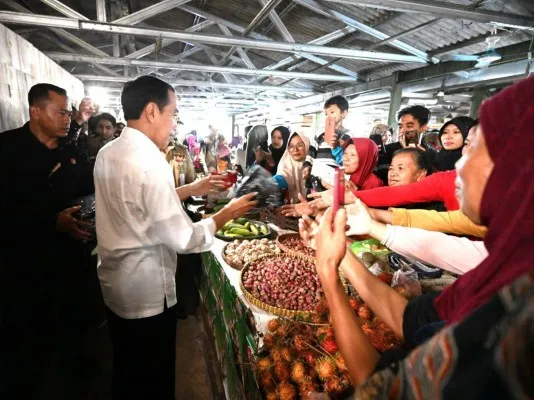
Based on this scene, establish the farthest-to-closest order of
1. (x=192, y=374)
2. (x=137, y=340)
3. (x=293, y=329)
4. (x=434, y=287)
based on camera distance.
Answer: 1. (x=192, y=374)
2. (x=137, y=340)
3. (x=434, y=287)
4. (x=293, y=329)

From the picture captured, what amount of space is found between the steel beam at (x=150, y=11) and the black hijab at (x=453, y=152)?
4.34 meters

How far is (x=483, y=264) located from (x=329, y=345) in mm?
909

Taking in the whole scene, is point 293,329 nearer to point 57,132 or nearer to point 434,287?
point 434,287

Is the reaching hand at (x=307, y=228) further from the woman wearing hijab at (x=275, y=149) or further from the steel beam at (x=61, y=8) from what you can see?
the steel beam at (x=61, y=8)

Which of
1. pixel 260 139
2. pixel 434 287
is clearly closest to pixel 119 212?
pixel 434 287

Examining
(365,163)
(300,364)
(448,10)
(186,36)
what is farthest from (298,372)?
(186,36)

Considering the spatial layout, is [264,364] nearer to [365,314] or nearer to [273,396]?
[273,396]

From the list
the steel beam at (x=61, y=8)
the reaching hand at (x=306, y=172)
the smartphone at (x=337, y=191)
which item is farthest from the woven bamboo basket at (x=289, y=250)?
the steel beam at (x=61, y=8)

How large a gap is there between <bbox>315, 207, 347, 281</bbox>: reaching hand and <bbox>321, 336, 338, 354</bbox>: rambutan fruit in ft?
1.92

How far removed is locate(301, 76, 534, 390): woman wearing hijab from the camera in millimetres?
501

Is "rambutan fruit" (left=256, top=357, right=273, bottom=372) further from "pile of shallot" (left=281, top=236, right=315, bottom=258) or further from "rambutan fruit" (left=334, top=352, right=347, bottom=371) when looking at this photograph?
"pile of shallot" (left=281, top=236, right=315, bottom=258)

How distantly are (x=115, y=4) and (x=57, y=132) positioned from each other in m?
4.73

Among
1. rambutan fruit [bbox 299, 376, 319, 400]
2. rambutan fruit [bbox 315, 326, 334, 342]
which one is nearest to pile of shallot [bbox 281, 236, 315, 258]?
rambutan fruit [bbox 315, 326, 334, 342]

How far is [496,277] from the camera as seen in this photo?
2.21ft
